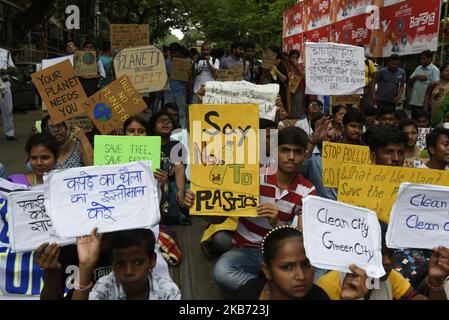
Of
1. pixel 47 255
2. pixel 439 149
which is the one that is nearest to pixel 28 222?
pixel 47 255

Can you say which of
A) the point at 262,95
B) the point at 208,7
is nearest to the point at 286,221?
the point at 262,95

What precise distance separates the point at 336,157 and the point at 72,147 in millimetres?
2379

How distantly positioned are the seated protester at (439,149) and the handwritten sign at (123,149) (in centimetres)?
213

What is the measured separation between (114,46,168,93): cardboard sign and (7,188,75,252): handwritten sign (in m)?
3.77

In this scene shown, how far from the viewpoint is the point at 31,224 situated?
2.46 metres

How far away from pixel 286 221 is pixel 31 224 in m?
1.59

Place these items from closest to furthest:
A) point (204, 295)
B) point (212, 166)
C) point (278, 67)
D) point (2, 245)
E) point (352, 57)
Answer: point (2, 245)
point (212, 166)
point (204, 295)
point (352, 57)
point (278, 67)

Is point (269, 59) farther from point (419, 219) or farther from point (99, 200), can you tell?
point (99, 200)

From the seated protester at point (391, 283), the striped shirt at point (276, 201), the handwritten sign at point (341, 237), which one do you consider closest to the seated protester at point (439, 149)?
the striped shirt at point (276, 201)

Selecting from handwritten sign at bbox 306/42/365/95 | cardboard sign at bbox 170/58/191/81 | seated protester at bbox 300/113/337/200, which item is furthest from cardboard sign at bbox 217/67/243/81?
seated protester at bbox 300/113/337/200

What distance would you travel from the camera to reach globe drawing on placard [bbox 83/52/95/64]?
711 centimetres

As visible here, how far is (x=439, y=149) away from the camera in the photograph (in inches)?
154

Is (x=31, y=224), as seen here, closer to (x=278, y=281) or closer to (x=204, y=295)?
(x=278, y=281)

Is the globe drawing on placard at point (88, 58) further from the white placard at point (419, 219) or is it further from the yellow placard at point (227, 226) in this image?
the white placard at point (419, 219)
